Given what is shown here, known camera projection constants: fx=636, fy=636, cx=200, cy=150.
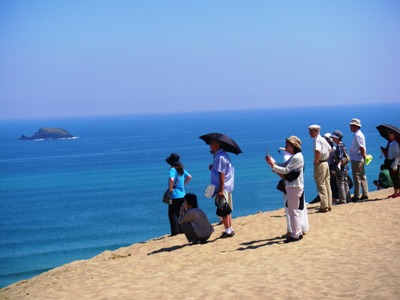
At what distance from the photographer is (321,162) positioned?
1355 cm

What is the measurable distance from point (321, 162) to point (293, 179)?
3.04 metres

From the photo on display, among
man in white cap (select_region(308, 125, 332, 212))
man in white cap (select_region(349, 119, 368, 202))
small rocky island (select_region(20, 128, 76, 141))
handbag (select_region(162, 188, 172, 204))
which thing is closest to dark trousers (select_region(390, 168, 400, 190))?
man in white cap (select_region(349, 119, 368, 202))

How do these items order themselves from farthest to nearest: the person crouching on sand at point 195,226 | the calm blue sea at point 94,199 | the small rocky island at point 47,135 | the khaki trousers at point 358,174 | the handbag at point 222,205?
1. the small rocky island at point 47,135
2. the calm blue sea at point 94,199
3. the khaki trousers at point 358,174
4. the person crouching on sand at point 195,226
5. the handbag at point 222,205

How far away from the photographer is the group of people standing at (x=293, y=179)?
1079cm

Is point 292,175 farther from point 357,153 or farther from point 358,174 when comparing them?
point 358,174

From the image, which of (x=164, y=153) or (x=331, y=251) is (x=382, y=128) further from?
(x=164, y=153)

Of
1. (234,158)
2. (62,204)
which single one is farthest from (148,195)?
(234,158)

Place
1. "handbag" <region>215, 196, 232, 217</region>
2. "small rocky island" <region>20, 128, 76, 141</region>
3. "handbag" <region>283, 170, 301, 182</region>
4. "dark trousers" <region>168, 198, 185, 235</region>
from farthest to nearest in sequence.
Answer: "small rocky island" <region>20, 128, 76, 141</region> < "dark trousers" <region>168, 198, 185, 235</region> < "handbag" <region>215, 196, 232, 217</region> < "handbag" <region>283, 170, 301, 182</region>

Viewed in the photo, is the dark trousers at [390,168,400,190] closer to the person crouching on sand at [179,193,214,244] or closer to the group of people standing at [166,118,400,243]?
the group of people standing at [166,118,400,243]

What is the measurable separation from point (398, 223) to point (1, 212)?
50773 mm

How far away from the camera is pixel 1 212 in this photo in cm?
5766

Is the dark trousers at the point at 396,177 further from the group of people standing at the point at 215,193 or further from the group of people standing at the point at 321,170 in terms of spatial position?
the group of people standing at the point at 215,193

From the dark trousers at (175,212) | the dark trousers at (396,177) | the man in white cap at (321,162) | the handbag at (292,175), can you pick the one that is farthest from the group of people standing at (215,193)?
the dark trousers at (396,177)

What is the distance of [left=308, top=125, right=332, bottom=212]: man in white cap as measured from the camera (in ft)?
43.4
